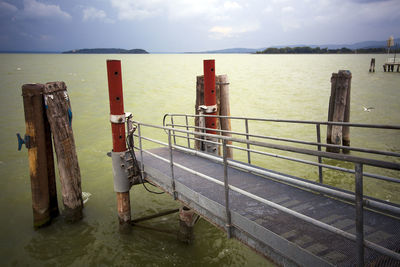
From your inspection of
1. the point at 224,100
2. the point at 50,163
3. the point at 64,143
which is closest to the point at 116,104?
the point at 64,143

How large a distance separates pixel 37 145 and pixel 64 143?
1.61 ft

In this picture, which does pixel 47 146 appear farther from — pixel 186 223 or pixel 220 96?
pixel 220 96

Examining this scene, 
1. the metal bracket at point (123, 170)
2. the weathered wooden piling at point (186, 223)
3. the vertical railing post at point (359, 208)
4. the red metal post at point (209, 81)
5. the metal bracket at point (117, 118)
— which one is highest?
the red metal post at point (209, 81)

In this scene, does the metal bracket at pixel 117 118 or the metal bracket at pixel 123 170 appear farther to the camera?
the metal bracket at pixel 123 170

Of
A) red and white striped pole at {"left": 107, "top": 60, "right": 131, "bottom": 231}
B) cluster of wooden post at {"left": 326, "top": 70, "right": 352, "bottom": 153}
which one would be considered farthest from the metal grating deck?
cluster of wooden post at {"left": 326, "top": 70, "right": 352, "bottom": 153}

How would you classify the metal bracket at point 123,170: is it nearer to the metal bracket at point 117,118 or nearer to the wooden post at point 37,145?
the metal bracket at point 117,118

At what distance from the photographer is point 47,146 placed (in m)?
6.03

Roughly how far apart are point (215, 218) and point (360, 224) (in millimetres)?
2010

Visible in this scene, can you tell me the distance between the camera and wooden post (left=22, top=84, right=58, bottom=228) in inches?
225

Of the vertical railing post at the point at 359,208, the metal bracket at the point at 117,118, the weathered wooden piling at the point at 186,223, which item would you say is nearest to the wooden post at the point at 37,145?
the metal bracket at the point at 117,118

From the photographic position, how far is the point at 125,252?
5578 mm

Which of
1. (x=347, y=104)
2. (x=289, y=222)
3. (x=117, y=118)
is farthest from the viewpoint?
(x=347, y=104)

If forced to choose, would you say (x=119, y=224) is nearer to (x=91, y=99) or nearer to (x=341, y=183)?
(x=341, y=183)

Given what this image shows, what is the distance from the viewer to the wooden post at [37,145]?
225 inches
